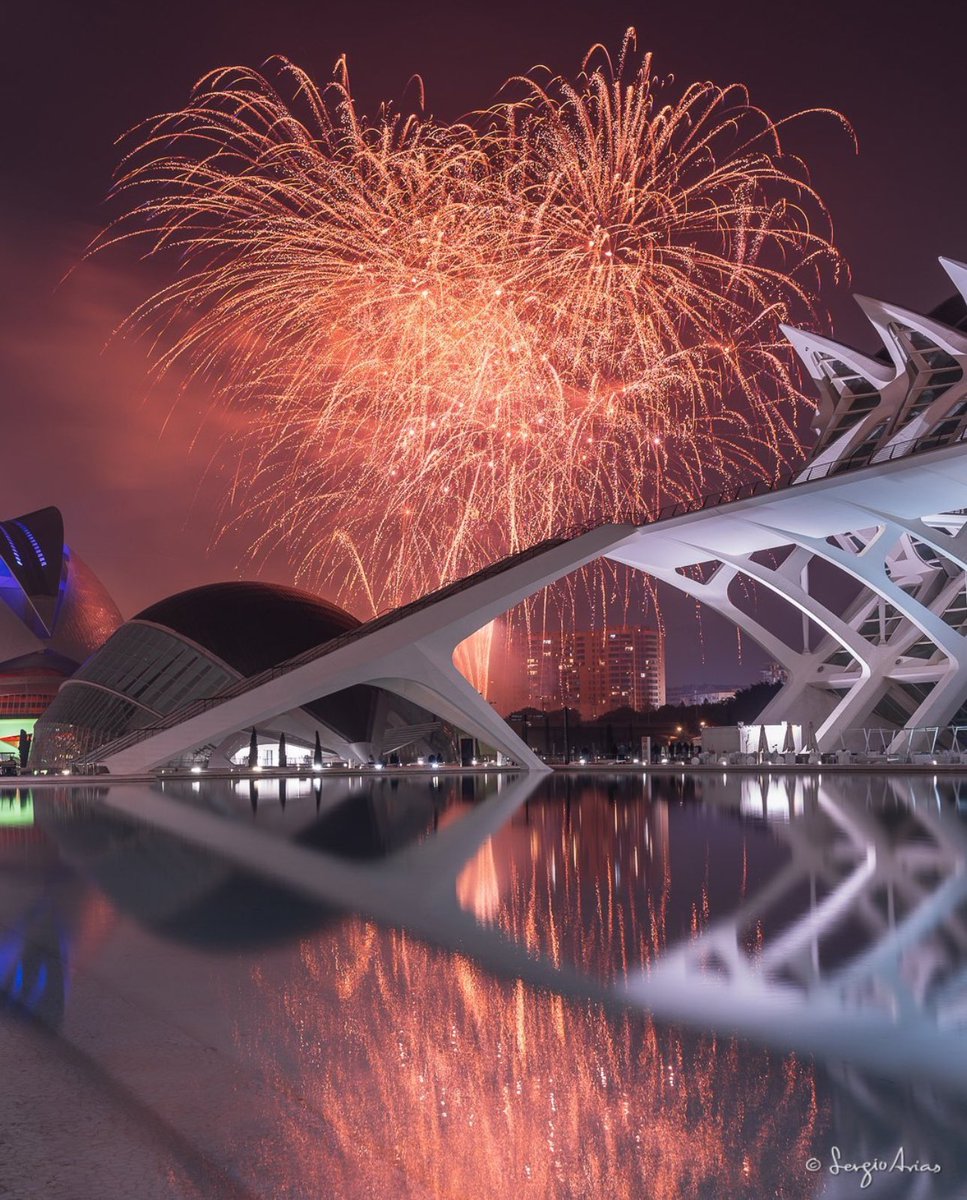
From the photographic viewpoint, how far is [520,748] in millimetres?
37312

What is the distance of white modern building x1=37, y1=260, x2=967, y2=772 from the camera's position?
34.2m

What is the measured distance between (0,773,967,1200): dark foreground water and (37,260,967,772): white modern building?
2336 cm

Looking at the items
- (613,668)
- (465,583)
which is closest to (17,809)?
(465,583)

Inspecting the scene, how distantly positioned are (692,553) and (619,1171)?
124 ft

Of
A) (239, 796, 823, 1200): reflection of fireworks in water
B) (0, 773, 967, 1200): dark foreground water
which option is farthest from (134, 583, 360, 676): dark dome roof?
(239, 796, 823, 1200): reflection of fireworks in water

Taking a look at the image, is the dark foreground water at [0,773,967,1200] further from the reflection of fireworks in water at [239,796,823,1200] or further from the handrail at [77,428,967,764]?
the handrail at [77,428,967,764]

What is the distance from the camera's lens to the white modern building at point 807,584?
34.2 metres

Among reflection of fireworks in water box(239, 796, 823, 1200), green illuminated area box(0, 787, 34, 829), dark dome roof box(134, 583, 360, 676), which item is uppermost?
dark dome roof box(134, 583, 360, 676)

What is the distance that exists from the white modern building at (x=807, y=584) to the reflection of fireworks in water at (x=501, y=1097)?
28502 millimetres

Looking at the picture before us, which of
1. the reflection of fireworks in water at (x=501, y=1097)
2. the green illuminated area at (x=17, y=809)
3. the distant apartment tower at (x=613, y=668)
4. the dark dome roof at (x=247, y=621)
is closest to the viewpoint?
the reflection of fireworks in water at (x=501, y=1097)

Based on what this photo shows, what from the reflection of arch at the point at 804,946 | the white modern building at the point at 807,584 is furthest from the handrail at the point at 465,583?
the reflection of arch at the point at 804,946

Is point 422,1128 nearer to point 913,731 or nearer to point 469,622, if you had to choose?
point 469,622

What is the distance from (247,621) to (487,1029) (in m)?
40.7

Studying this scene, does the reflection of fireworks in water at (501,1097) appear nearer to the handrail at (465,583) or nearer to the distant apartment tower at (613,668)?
the handrail at (465,583)
